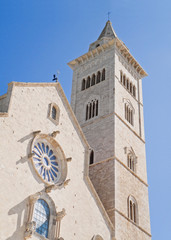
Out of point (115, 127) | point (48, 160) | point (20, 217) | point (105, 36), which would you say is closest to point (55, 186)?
point (48, 160)

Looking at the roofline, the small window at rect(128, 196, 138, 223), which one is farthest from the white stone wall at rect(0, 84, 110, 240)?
the roofline

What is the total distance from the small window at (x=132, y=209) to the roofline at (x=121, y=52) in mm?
14700

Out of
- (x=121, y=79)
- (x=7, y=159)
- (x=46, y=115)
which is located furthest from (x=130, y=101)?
(x=7, y=159)

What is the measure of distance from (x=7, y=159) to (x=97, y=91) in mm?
16488

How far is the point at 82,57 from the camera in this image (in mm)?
37281

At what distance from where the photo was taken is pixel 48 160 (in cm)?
2195

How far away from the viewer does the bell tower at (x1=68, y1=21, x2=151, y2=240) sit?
26547mm

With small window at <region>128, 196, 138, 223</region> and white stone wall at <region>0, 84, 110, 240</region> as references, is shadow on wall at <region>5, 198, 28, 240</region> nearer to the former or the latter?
white stone wall at <region>0, 84, 110, 240</region>

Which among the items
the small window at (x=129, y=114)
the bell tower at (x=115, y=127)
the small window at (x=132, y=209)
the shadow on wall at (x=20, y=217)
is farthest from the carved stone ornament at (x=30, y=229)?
the small window at (x=129, y=114)

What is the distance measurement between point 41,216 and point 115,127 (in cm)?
1209

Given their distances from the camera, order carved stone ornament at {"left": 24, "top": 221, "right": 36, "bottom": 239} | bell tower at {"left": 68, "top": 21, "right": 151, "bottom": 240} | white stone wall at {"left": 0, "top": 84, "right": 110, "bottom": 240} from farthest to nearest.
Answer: bell tower at {"left": 68, "top": 21, "right": 151, "bottom": 240}, white stone wall at {"left": 0, "top": 84, "right": 110, "bottom": 240}, carved stone ornament at {"left": 24, "top": 221, "right": 36, "bottom": 239}

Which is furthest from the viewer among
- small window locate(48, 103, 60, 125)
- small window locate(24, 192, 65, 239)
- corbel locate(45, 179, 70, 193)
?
small window locate(48, 103, 60, 125)

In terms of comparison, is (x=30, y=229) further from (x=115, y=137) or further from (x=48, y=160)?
(x=115, y=137)

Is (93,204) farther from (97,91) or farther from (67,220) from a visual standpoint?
(97,91)
